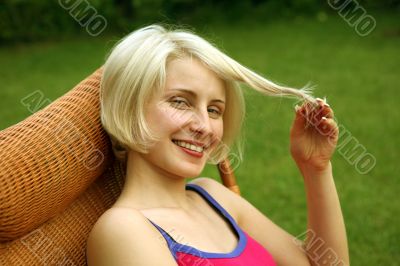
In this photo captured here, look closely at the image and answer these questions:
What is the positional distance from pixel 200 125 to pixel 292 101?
5.90 meters

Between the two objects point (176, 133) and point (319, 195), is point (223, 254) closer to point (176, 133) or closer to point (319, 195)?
point (176, 133)

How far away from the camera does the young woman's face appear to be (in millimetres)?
1770

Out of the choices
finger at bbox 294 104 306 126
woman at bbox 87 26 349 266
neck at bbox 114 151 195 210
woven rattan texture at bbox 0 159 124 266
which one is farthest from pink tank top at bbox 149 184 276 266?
finger at bbox 294 104 306 126

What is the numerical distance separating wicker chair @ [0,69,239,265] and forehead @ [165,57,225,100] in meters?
0.27

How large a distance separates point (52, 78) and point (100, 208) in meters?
7.46

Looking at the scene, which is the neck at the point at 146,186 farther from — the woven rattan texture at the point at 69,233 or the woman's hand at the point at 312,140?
the woman's hand at the point at 312,140

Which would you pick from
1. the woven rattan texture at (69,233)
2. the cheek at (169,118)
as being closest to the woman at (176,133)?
the cheek at (169,118)

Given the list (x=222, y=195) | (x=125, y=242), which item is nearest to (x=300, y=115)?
(x=222, y=195)

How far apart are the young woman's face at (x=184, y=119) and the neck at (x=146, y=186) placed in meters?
0.04

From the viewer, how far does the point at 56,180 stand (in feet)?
5.38

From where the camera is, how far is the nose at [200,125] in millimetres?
1798

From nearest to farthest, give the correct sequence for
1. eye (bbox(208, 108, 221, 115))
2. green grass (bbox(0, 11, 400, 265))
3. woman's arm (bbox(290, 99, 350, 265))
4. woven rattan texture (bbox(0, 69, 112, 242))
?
woven rattan texture (bbox(0, 69, 112, 242)) → eye (bbox(208, 108, 221, 115)) → woman's arm (bbox(290, 99, 350, 265)) → green grass (bbox(0, 11, 400, 265))

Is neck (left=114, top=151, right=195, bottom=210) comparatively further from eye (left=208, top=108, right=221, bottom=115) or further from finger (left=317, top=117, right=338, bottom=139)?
finger (left=317, top=117, right=338, bottom=139)

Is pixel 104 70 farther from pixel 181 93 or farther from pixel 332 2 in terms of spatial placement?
pixel 332 2
